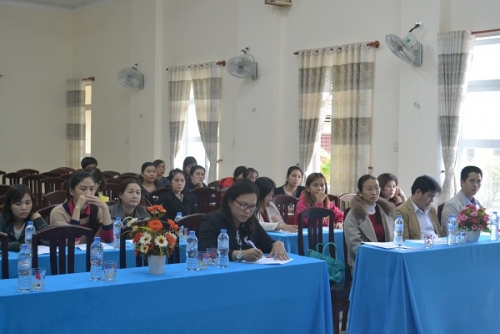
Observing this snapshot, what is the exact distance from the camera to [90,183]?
5.19 meters

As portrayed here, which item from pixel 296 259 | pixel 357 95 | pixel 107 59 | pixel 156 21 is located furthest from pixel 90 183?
pixel 107 59

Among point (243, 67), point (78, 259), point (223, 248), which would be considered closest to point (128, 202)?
point (78, 259)

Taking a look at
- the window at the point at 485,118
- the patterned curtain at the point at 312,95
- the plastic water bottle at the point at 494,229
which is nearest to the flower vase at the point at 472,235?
the plastic water bottle at the point at 494,229

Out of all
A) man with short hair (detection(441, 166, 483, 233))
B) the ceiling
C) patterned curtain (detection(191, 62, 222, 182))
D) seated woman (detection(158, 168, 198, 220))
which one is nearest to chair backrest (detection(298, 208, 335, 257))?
man with short hair (detection(441, 166, 483, 233))

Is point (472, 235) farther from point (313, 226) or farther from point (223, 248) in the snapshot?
point (223, 248)

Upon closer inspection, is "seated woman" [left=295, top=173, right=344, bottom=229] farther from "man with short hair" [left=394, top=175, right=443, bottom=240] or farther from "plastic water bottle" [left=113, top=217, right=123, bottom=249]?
"plastic water bottle" [left=113, top=217, right=123, bottom=249]

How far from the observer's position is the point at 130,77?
501 inches

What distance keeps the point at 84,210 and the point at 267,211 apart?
1.68 metres

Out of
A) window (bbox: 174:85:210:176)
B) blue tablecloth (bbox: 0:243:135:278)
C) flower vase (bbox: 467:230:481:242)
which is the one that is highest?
window (bbox: 174:85:210:176)

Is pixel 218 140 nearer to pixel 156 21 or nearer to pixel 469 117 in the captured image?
pixel 156 21

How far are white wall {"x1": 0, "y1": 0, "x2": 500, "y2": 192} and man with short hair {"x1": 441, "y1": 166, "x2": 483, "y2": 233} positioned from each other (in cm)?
220

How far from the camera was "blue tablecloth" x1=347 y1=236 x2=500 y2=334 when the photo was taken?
429cm

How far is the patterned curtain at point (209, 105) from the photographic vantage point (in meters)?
11.2

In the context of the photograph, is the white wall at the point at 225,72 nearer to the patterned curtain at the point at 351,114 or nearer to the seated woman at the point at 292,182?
the patterned curtain at the point at 351,114
